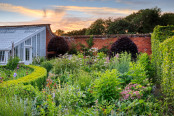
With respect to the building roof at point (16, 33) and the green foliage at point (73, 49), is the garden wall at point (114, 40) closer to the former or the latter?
the green foliage at point (73, 49)

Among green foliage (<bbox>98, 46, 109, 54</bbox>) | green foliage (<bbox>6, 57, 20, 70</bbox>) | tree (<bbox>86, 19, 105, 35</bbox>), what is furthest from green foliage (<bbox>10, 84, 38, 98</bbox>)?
tree (<bbox>86, 19, 105, 35</bbox>)

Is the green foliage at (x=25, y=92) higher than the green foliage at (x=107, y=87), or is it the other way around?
the green foliage at (x=107, y=87)

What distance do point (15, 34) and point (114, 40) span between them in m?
9.12

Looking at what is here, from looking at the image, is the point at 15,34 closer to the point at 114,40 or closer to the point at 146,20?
the point at 114,40

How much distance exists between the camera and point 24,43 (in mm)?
14789

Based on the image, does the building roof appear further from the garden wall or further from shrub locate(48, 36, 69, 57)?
the garden wall

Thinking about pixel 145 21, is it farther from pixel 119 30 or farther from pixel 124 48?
pixel 124 48

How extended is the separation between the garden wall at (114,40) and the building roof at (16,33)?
3.21m

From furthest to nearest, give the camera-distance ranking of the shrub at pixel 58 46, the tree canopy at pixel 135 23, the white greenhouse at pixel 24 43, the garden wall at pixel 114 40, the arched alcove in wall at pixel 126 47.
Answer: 1. the tree canopy at pixel 135 23
2. the shrub at pixel 58 46
3. the garden wall at pixel 114 40
4. the white greenhouse at pixel 24 43
5. the arched alcove in wall at pixel 126 47

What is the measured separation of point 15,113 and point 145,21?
23.6 meters

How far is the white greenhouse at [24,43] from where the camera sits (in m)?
13.6

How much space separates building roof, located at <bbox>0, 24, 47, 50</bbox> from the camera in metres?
14.0

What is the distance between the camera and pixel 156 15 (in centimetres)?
2434

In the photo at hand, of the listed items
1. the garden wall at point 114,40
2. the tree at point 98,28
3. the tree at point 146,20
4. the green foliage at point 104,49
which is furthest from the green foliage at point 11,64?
the tree at point 146,20
